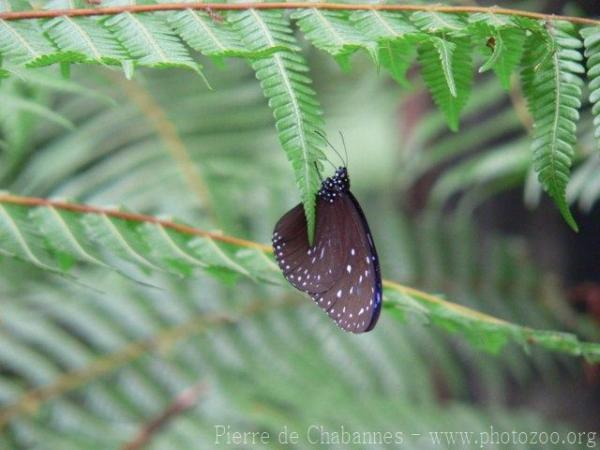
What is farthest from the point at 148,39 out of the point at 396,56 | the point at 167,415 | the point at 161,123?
the point at 161,123

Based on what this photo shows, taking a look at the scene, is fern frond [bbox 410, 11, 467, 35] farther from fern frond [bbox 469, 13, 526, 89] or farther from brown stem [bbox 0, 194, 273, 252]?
brown stem [bbox 0, 194, 273, 252]

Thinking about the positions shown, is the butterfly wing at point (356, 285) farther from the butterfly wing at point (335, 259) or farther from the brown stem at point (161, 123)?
the brown stem at point (161, 123)

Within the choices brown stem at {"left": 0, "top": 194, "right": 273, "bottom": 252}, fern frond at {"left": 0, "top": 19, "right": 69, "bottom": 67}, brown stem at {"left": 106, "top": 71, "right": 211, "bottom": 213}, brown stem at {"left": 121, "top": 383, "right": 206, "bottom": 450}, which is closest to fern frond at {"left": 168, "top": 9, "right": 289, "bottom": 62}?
fern frond at {"left": 0, "top": 19, "right": 69, "bottom": 67}

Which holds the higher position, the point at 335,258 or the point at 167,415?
the point at 335,258

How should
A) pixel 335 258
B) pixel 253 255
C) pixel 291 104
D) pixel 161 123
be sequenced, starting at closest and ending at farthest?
pixel 291 104 → pixel 335 258 → pixel 253 255 → pixel 161 123

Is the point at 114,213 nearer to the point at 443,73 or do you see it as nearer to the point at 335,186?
the point at 335,186

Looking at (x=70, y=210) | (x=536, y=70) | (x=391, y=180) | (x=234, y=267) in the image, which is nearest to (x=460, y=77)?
(x=536, y=70)

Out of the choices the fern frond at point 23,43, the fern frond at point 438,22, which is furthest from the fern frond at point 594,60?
the fern frond at point 23,43
